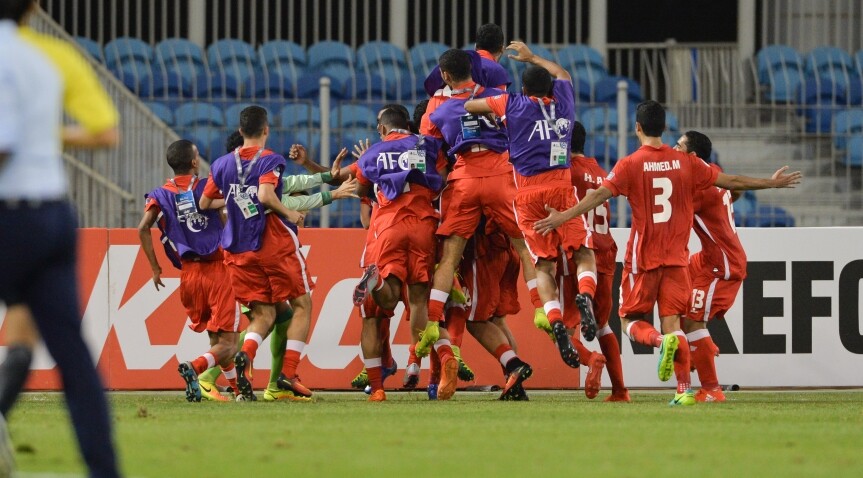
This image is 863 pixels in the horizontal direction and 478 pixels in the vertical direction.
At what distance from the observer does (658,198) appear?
33.9ft

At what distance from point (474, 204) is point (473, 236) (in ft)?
2.00

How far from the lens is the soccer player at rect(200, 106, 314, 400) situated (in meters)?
10.7

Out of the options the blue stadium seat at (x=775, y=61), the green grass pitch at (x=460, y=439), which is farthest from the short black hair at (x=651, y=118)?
the blue stadium seat at (x=775, y=61)

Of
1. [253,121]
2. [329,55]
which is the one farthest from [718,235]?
[329,55]

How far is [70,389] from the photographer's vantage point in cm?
478

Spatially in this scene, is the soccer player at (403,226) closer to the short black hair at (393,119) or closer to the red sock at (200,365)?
the short black hair at (393,119)

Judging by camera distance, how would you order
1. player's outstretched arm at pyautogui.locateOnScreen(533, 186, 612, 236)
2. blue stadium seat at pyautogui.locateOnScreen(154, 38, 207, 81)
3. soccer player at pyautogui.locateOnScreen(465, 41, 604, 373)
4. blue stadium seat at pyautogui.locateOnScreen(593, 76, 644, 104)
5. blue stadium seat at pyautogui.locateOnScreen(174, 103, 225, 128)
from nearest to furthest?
player's outstretched arm at pyautogui.locateOnScreen(533, 186, 612, 236), soccer player at pyautogui.locateOnScreen(465, 41, 604, 373), blue stadium seat at pyautogui.locateOnScreen(174, 103, 225, 128), blue stadium seat at pyautogui.locateOnScreen(154, 38, 207, 81), blue stadium seat at pyautogui.locateOnScreen(593, 76, 644, 104)

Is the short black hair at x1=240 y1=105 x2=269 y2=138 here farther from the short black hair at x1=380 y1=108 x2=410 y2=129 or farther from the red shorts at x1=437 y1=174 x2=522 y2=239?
the red shorts at x1=437 y1=174 x2=522 y2=239

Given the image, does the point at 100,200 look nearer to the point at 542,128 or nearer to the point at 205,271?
the point at 205,271

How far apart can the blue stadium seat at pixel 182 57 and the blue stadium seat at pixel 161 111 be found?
4.32 feet

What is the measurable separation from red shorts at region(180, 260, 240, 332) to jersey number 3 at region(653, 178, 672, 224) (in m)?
3.28

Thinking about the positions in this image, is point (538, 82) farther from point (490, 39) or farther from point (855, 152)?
point (855, 152)

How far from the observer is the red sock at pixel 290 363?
10867 mm

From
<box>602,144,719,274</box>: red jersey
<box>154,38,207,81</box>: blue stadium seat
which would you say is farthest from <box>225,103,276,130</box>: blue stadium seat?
<box>602,144,719,274</box>: red jersey
